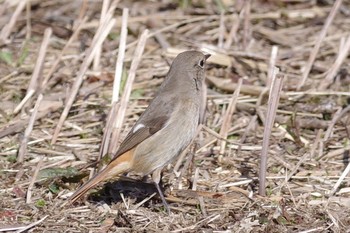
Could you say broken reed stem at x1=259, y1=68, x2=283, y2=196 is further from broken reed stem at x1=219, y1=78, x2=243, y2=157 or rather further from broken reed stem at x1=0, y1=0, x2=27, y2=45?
broken reed stem at x1=0, y1=0, x2=27, y2=45

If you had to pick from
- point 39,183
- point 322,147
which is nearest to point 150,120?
point 39,183

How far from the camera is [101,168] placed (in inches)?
257

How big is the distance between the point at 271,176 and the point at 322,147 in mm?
732

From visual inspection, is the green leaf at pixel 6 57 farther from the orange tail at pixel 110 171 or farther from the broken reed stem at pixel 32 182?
the orange tail at pixel 110 171

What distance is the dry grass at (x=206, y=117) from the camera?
19.5 feet

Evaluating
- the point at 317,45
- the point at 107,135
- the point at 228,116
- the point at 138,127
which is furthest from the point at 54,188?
the point at 317,45

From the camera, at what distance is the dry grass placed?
593 cm

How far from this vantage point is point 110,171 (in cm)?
604

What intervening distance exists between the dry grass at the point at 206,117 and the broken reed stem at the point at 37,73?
13mm

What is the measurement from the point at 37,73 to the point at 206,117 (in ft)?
5.42

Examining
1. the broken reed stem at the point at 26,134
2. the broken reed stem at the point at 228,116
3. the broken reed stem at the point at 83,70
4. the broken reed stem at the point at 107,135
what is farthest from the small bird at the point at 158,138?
the broken reed stem at the point at 83,70

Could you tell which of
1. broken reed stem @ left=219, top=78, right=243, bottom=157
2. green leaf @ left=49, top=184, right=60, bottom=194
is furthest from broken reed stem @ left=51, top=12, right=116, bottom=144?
broken reed stem @ left=219, top=78, right=243, bottom=157

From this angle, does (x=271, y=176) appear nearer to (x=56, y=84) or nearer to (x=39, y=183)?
(x=39, y=183)

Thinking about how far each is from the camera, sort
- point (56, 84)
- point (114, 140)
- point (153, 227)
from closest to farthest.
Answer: point (153, 227)
point (114, 140)
point (56, 84)
